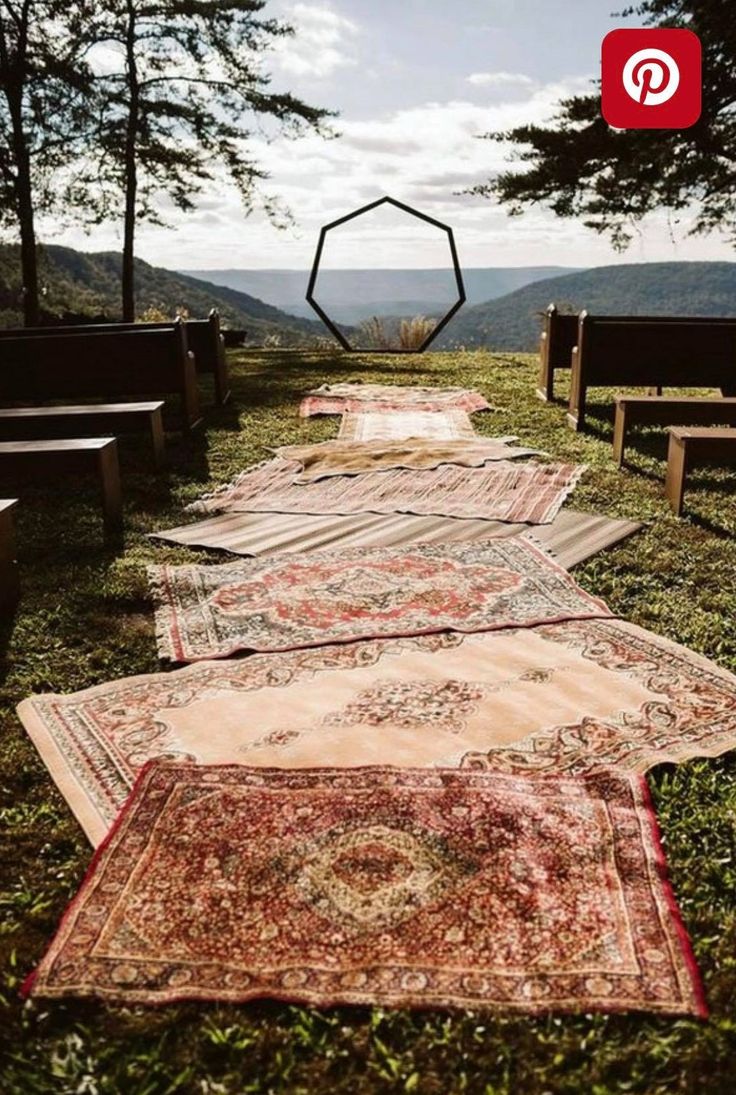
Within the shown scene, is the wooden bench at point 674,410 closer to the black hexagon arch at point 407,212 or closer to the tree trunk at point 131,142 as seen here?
the black hexagon arch at point 407,212

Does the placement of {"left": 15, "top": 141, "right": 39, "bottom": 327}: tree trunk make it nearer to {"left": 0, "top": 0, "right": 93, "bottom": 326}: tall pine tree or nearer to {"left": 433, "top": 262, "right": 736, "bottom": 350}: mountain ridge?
{"left": 0, "top": 0, "right": 93, "bottom": 326}: tall pine tree

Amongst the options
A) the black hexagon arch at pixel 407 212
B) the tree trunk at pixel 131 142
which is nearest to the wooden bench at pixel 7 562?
the black hexagon arch at pixel 407 212

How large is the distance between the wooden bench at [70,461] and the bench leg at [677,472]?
2.68m

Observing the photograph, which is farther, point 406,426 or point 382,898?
point 406,426

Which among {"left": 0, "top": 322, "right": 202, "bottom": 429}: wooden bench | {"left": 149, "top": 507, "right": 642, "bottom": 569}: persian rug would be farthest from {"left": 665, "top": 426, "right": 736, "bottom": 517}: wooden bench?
{"left": 0, "top": 322, "right": 202, "bottom": 429}: wooden bench

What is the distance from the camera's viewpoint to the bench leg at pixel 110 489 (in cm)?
408

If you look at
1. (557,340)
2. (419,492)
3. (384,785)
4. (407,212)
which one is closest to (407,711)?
(384,785)

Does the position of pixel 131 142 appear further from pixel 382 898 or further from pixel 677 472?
pixel 382 898

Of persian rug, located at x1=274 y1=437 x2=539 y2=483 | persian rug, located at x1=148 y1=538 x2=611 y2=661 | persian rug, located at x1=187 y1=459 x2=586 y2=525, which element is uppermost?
persian rug, located at x1=274 y1=437 x2=539 y2=483

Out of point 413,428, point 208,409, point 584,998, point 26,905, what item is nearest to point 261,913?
point 26,905

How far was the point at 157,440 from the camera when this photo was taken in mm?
5301

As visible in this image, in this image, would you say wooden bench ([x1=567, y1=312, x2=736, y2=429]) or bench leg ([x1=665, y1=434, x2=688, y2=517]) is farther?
wooden bench ([x1=567, y1=312, x2=736, y2=429])

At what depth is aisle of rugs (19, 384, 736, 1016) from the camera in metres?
1.59

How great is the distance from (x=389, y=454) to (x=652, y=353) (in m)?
2.17
